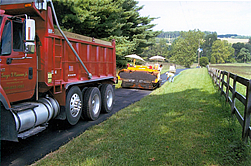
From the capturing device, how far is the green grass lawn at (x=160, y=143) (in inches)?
171

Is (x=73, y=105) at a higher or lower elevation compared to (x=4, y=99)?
lower

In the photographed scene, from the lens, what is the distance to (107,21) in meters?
20.5

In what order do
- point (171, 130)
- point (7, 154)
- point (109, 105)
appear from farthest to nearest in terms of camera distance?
1. point (109, 105)
2. point (171, 130)
3. point (7, 154)

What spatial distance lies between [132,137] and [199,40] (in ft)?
315

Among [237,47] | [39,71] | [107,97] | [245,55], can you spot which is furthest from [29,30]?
[237,47]

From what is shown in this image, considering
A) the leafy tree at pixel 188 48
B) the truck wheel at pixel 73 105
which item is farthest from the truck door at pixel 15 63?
the leafy tree at pixel 188 48

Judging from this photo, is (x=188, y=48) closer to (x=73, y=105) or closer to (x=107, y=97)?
(x=107, y=97)

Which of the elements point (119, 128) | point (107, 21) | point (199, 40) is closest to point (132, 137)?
point (119, 128)

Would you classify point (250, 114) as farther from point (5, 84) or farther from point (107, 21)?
point (107, 21)

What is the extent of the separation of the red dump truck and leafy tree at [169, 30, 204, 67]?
92.7m

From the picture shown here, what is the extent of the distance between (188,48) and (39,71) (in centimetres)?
9866

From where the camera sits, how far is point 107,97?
9.12 metres

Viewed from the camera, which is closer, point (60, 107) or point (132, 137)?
point (132, 137)

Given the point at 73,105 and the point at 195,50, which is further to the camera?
the point at 195,50
